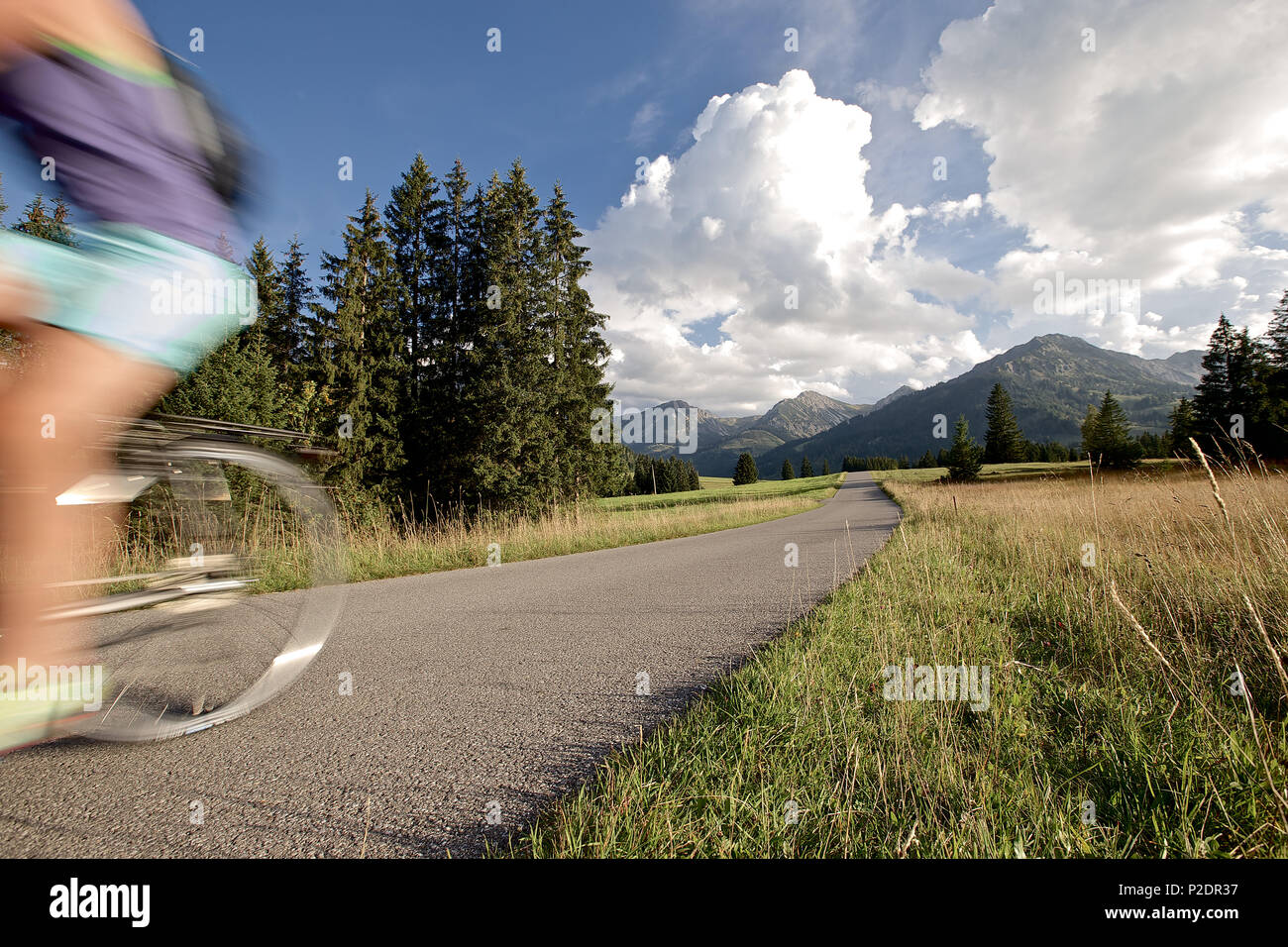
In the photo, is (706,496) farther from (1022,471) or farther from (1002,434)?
(1002,434)

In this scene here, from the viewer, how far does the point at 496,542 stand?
383 inches

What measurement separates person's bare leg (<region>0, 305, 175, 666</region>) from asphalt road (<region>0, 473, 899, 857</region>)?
65cm

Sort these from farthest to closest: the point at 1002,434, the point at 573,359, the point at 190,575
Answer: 1. the point at 1002,434
2. the point at 573,359
3. the point at 190,575

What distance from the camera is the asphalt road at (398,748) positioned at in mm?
1526

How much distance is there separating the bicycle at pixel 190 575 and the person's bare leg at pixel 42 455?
0.24ft

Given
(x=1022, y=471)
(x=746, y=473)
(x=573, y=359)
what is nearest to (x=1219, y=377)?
(x=1022, y=471)

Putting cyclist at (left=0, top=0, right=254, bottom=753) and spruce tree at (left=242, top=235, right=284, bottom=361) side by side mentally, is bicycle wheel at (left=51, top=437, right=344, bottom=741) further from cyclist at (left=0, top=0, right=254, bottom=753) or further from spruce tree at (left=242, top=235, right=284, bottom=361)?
spruce tree at (left=242, top=235, right=284, bottom=361)

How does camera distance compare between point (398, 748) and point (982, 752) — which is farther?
point (398, 748)

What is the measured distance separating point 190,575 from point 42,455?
0.81m

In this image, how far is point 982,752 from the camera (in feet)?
6.07

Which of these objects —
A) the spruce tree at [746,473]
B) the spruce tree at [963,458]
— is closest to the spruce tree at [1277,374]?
the spruce tree at [963,458]

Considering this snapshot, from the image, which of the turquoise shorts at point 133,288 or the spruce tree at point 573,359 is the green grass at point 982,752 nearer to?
the turquoise shorts at point 133,288
